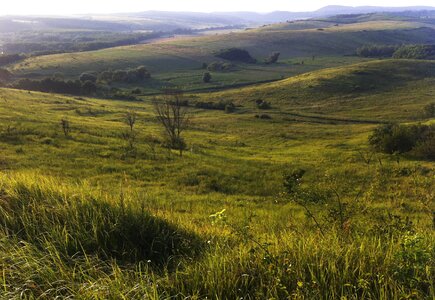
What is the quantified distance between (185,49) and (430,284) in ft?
637

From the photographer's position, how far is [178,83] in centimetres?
12769

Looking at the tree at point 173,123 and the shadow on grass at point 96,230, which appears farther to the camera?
the tree at point 173,123

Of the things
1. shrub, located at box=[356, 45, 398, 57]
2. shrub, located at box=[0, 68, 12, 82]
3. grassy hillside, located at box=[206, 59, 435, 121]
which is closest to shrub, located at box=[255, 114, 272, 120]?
grassy hillside, located at box=[206, 59, 435, 121]

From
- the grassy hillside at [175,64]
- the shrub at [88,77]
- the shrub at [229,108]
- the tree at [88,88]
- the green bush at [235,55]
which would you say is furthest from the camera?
the green bush at [235,55]

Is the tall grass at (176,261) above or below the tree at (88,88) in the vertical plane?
above

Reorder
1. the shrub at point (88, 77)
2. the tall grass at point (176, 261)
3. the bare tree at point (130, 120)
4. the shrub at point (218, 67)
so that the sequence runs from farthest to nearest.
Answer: the shrub at point (218, 67) → the shrub at point (88, 77) → the bare tree at point (130, 120) → the tall grass at point (176, 261)

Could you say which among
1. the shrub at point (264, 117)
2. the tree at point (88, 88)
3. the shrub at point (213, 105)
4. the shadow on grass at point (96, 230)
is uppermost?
the shadow on grass at point (96, 230)

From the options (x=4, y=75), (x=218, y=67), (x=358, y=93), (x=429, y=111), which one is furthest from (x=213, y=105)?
(x=4, y=75)

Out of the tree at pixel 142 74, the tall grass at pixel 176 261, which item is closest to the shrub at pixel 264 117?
the tall grass at pixel 176 261

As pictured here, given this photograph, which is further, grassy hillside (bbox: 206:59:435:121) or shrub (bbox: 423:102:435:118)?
grassy hillside (bbox: 206:59:435:121)

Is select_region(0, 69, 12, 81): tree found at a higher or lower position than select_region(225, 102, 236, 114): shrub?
higher

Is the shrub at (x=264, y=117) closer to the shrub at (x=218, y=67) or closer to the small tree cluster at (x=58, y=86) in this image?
the small tree cluster at (x=58, y=86)

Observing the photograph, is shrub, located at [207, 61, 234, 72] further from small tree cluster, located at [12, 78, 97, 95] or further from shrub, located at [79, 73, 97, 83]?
small tree cluster, located at [12, 78, 97, 95]

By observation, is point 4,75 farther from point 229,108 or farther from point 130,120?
point 130,120
